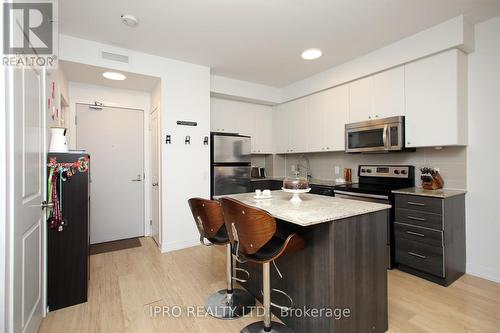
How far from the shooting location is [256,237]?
1.47 m

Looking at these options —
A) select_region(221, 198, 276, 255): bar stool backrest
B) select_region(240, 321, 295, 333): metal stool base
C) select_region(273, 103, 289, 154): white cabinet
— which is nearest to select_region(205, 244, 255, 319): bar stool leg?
select_region(240, 321, 295, 333): metal stool base

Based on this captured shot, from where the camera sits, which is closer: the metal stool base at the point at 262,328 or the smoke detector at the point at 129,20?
the metal stool base at the point at 262,328

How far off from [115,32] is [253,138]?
2826 mm

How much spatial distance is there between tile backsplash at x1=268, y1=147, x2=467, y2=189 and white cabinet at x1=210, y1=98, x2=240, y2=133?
1557 millimetres

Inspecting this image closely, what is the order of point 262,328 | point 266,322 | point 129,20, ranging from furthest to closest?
point 129,20
point 262,328
point 266,322

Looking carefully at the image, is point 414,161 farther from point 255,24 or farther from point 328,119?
point 255,24

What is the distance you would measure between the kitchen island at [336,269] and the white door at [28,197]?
1.47 meters

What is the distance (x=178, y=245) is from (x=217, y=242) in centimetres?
178

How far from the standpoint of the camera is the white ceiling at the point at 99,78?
9.95 ft

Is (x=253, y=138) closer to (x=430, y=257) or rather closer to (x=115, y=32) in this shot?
(x=115, y=32)

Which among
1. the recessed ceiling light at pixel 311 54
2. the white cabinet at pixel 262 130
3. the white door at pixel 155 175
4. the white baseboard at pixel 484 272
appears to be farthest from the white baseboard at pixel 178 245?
the white baseboard at pixel 484 272

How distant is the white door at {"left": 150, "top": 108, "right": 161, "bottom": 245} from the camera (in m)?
3.65

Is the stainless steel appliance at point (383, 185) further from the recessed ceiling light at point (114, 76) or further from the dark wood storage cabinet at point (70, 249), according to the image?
the recessed ceiling light at point (114, 76)

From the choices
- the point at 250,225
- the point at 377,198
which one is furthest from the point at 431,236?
the point at 250,225
